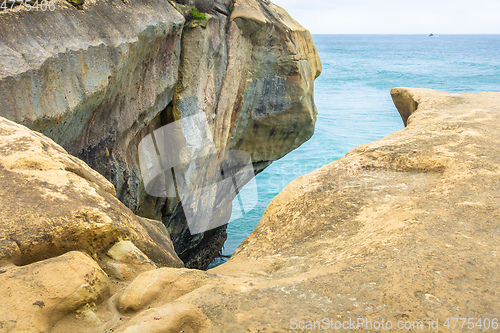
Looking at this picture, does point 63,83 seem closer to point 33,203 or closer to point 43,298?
point 33,203

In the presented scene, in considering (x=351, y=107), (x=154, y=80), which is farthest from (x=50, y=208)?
(x=351, y=107)

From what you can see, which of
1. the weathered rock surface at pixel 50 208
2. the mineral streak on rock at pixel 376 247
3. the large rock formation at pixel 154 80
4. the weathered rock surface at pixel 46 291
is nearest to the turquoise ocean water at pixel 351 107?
the large rock formation at pixel 154 80

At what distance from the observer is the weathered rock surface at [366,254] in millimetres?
1746

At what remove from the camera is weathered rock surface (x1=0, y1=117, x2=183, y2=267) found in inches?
75.7

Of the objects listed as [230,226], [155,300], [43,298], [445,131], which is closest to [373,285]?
[155,300]

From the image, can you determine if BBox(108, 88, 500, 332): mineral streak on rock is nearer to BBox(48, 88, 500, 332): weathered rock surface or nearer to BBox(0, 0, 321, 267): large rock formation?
BBox(48, 88, 500, 332): weathered rock surface

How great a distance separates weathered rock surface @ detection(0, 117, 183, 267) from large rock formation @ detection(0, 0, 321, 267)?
1274mm

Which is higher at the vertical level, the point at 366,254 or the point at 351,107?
the point at 366,254

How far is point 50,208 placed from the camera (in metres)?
2.05

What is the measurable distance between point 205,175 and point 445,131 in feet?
12.8

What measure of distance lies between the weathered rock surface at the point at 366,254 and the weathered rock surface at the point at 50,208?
38cm

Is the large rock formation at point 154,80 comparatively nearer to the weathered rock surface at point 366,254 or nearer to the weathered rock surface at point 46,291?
the weathered rock surface at point 46,291

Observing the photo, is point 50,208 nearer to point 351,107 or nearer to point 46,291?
point 46,291

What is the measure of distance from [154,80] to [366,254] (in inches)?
157
